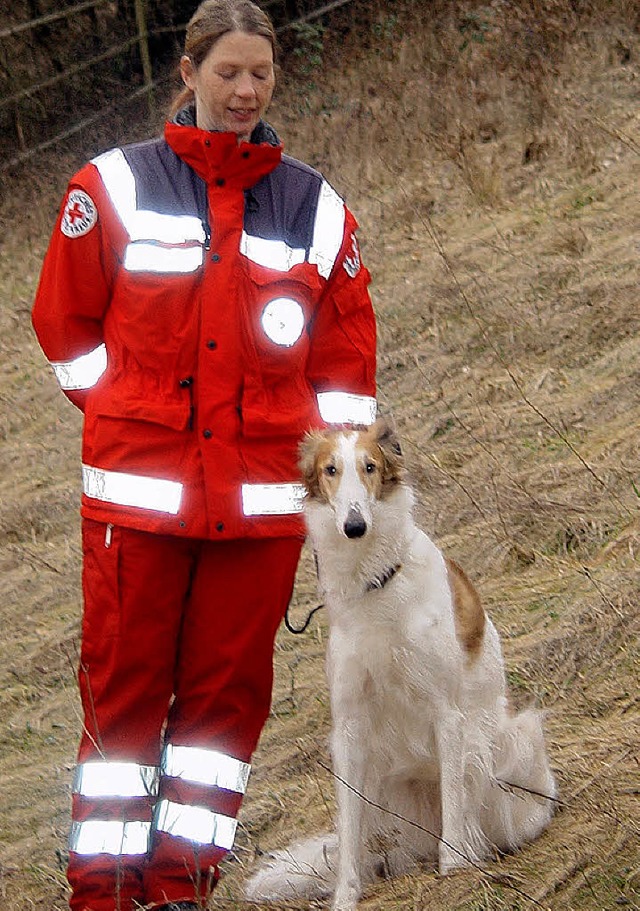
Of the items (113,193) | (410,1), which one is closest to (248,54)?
(113,193)

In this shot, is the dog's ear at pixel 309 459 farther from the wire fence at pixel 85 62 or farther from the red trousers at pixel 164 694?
the wire fence at pixel 85 62

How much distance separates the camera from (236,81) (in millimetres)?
3625

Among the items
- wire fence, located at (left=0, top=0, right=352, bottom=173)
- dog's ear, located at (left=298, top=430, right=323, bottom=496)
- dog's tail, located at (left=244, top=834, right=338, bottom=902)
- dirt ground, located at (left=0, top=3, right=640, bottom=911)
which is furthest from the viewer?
wire fence, located at (left=0, top=0, right=352, bottom=173)

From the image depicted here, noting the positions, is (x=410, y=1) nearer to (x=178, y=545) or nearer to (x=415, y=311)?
(x=415, y=311)

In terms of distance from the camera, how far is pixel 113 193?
368cm

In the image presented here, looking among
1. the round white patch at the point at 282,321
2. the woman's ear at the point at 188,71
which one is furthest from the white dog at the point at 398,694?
the woman's ear at the point at 188,71

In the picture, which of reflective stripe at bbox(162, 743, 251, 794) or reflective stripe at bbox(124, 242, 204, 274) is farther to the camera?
reflective stripe at bbox(162, 743, 251, 794)

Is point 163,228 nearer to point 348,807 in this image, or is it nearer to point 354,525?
point 354,525

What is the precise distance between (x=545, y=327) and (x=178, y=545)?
16.6 ft

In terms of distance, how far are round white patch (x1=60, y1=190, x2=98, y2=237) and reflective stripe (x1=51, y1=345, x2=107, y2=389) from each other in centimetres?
36

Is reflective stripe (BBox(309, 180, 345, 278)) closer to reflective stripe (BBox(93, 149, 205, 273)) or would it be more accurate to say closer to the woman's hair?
reflective stripe (BBox(93, 149, 205, 273))

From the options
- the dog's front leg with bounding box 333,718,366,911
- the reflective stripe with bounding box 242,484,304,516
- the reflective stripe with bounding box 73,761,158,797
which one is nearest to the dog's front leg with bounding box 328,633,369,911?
the dog's front leg with bounding box 333,718,366,911

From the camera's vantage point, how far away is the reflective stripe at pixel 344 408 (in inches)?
152

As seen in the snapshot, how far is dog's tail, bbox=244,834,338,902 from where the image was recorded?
4.09 m
